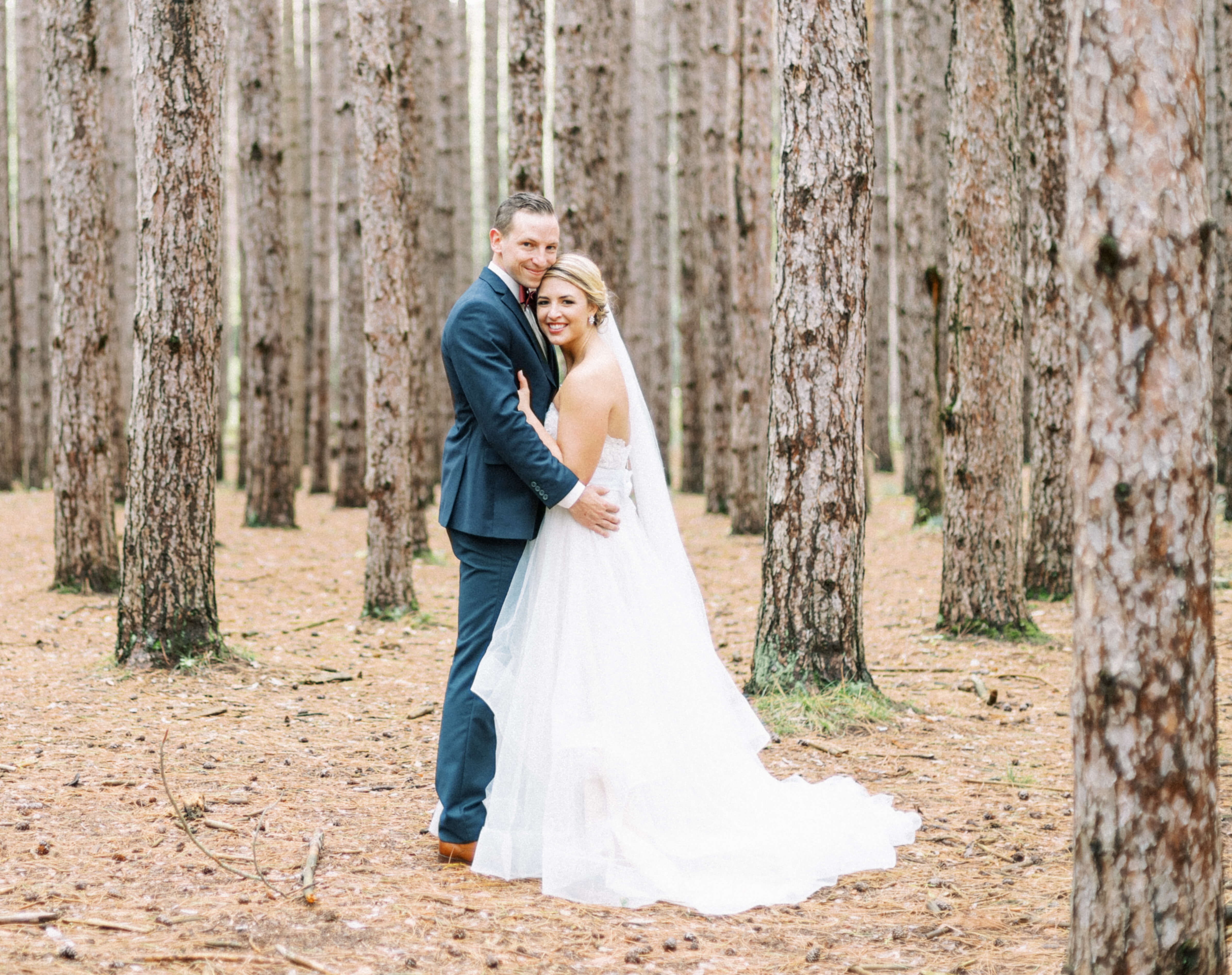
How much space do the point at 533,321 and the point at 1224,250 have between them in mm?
10586

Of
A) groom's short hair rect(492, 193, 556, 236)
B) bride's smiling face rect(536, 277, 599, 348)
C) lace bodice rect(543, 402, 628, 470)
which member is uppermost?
groom's short hair rect(492, 193, 556, 236)

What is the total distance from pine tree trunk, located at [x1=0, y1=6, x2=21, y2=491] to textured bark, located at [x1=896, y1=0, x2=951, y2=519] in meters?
12.7

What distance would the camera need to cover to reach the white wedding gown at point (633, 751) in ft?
13.0

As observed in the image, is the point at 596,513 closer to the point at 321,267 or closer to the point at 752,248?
the point at 752,248

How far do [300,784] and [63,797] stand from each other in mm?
948

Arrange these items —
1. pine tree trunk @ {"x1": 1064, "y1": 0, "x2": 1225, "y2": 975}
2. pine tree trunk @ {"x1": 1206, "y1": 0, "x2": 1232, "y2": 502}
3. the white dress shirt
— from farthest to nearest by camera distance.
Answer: pine tree trunk @ {"x1": 1206, "y1": 0, "x2": 1232, "y2": 502}, the white dress shirt, pine tree trunk @ {"x1": 1064, "y1": 0, "x2": 1225, "y2": 975}

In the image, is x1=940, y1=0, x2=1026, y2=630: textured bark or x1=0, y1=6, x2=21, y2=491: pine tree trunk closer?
x1=940, y1=0, x2=1026, y2=630: textured bark

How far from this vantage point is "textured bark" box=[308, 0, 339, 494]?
56.2ft

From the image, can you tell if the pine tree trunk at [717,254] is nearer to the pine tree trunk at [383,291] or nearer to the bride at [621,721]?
the pine tree trunk at [383,291]

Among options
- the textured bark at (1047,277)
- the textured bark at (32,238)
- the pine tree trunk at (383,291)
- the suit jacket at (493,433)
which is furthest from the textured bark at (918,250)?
the textured bark at (32,238)

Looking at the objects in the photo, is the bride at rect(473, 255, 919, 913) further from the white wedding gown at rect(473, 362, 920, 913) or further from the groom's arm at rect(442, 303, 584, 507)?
the groom's arm at rect(442, 303, 584, 507)

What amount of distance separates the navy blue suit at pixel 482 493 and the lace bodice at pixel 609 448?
0.17 m

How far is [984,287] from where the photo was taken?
749cm

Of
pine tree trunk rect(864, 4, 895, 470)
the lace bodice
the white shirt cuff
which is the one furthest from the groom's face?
pine tree trunk rect(864, 4, 895, 470)
